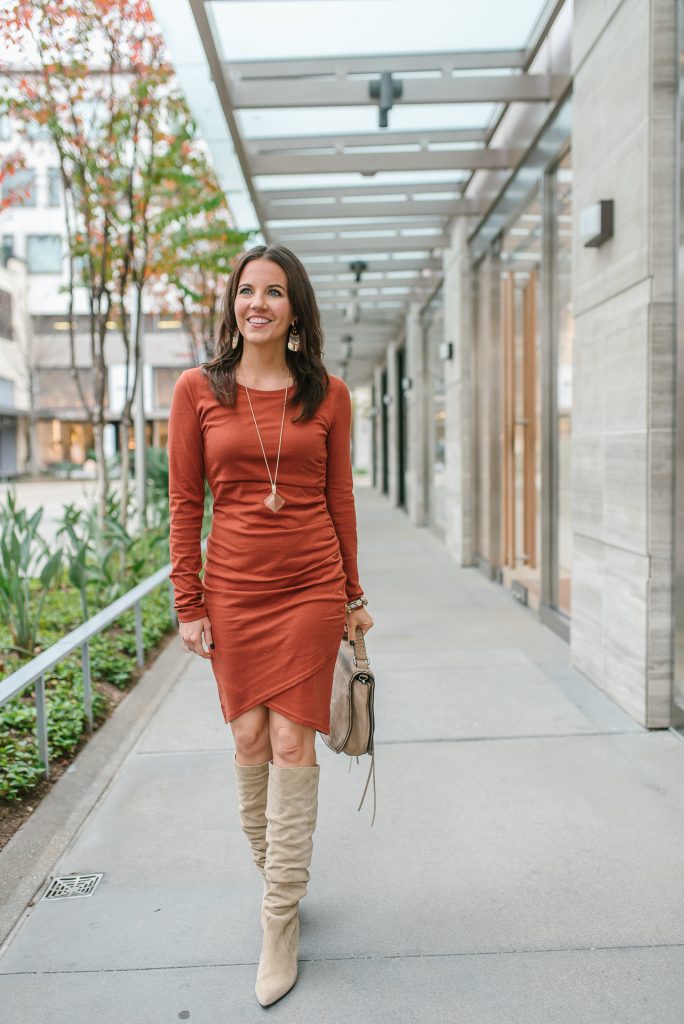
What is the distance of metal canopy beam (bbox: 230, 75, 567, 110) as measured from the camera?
615cm

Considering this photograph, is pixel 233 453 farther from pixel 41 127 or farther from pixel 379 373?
pixel 379 373

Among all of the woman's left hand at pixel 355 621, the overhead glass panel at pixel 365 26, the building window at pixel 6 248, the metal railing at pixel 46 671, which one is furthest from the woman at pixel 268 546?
the building window at pixel 6 248

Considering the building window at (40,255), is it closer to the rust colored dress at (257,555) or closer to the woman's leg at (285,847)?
the rust colored dress at (257,555)

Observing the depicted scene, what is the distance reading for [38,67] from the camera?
251 inches

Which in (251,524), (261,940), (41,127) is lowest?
A: (261,940)

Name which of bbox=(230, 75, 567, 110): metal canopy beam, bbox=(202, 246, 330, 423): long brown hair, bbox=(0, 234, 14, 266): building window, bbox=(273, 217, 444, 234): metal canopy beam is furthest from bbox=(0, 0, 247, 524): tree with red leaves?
bbox=(0, 234, 14, 266): building window

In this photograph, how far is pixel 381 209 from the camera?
893 cm

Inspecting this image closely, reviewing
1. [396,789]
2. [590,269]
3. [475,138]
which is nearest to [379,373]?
[475,138]

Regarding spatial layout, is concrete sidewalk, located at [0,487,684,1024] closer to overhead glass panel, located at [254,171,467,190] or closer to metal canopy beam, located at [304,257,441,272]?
overhead glass panel, located at [254,171,467,190]

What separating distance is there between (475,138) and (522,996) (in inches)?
271

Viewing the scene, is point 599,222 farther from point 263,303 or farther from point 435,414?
point 435,414

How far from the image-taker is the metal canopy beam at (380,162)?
7348 mm

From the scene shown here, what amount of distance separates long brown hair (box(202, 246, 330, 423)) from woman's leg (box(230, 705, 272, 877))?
2.55 feet

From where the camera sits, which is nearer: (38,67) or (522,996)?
(522,996)
